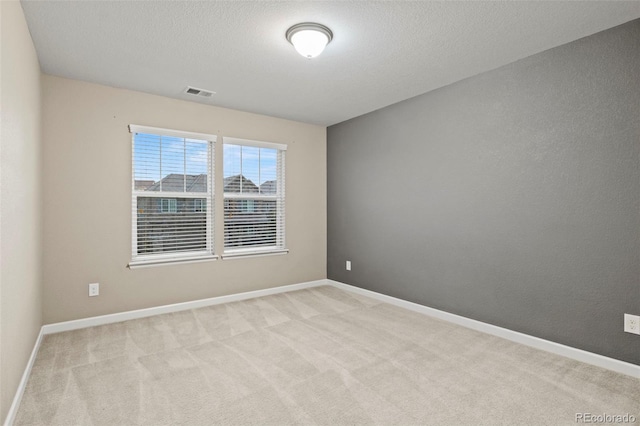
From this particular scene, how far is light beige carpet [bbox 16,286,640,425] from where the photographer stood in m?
1.96

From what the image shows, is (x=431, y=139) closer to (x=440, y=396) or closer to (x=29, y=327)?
(x=440, y=396)

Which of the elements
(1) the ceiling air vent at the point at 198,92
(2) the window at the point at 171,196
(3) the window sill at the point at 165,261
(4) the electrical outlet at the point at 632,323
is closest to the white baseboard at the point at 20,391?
(3) the window sill at the point at 165,261

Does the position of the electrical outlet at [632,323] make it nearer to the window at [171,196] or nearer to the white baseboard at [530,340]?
the white baseboard at [530,340]

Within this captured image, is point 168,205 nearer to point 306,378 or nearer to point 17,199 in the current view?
point 17,199

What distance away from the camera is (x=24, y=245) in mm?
2350

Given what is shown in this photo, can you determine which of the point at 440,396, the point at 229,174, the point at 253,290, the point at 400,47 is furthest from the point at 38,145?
the point at 440,396

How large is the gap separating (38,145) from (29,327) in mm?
1532

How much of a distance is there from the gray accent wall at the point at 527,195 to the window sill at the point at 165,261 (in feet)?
7.15

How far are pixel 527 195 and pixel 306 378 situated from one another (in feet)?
7.79

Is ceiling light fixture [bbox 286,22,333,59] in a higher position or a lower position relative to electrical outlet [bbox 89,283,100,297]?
higher

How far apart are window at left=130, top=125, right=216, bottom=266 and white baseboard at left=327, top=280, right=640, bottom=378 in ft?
8.24

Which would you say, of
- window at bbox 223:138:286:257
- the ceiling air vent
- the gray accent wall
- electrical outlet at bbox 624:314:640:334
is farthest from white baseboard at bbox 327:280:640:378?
the ceiling air vent

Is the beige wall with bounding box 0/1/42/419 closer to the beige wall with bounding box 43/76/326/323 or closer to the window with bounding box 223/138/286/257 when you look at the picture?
the beige wall with bounding box 43/76/326/323

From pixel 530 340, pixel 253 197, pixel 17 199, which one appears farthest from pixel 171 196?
pixel 530 340
